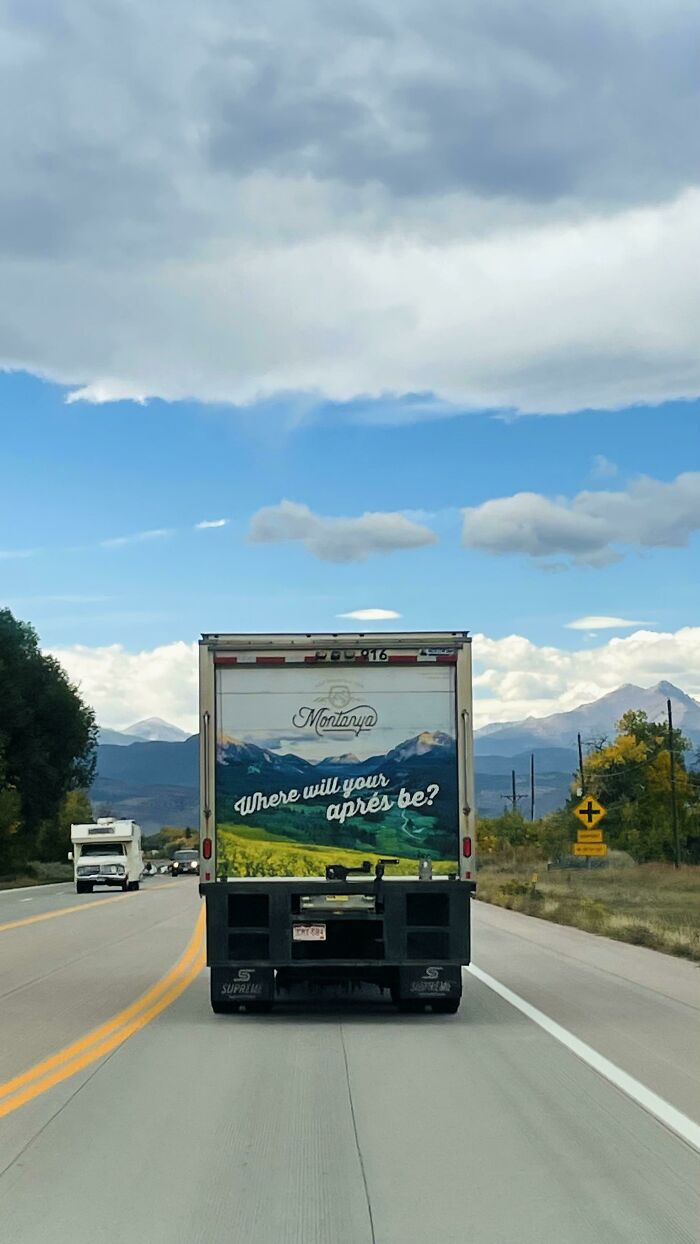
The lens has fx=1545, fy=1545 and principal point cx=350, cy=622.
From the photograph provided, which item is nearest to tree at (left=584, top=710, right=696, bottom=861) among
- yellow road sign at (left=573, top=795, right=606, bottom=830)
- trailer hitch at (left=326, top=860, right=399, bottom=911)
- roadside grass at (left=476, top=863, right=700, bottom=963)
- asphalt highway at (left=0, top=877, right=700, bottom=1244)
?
roadside grass at (left=476, top=863, right=700, bottom=963)

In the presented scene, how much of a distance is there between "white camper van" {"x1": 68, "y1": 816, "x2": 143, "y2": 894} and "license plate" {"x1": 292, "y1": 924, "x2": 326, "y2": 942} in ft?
153

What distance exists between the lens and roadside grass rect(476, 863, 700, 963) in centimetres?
2655

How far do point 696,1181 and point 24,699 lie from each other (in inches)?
3118

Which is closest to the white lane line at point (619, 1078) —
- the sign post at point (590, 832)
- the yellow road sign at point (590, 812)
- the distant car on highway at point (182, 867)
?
the yellow road sign at point (590, 812)

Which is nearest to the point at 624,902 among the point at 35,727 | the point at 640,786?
the point at 35,727

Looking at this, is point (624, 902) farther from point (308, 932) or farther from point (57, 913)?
point (308, 932)

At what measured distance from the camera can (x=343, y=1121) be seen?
9.49 metres

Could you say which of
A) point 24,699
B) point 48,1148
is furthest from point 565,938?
point 24,699

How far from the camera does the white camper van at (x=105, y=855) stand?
60.3 meters

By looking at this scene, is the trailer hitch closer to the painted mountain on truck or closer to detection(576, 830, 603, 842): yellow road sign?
the painted mountain on truck

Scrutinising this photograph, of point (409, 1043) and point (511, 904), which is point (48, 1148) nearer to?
point (409, 1043)

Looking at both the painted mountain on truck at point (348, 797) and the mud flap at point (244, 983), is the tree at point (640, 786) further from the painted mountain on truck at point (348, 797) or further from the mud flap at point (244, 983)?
the mud flap at point (244, 983)

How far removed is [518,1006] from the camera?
16.2 meters

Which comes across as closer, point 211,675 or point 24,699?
point 211,675
